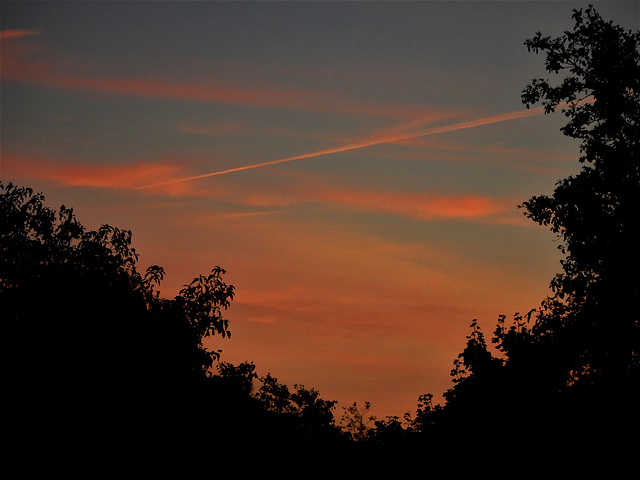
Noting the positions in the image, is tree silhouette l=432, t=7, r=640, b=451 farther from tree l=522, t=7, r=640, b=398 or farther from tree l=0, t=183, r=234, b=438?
tree l=0, t=183, r=234, b=438

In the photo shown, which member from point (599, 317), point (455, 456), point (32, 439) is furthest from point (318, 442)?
point (32, 439)

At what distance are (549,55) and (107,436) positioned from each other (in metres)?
21.9

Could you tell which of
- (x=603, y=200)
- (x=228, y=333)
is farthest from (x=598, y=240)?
(x=228, y=333)

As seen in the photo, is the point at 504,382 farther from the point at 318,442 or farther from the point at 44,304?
the point at 44,304

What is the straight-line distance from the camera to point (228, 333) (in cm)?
2900

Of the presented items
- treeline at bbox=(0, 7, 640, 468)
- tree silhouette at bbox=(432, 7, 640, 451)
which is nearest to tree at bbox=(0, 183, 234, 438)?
treeline at bbox=(0, 7, 640, 468)

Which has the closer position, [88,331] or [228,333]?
[88,331]

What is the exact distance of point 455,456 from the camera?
32.9 meters

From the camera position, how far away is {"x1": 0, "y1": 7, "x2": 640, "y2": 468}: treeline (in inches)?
795

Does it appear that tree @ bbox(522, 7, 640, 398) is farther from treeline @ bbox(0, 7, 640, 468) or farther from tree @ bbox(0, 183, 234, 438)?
tree @ bbox(0, 183, 234, 438)

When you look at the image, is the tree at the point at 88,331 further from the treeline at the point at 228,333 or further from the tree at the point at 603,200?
the tree at the point at 603,200

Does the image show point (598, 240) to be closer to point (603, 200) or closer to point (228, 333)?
point (603, 200)

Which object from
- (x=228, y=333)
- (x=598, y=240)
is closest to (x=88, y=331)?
(x=228, y=333)

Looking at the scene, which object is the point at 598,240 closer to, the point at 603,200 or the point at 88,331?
the point at 603,200
